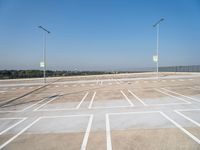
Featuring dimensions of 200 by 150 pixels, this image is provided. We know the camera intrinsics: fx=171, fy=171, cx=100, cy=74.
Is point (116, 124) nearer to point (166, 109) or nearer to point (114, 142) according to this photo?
point (114, 142)

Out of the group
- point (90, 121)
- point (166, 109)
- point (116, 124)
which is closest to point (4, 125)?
point (90, 121)

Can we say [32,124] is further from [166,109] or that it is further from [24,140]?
[166,109]

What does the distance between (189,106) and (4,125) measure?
8.73 meters

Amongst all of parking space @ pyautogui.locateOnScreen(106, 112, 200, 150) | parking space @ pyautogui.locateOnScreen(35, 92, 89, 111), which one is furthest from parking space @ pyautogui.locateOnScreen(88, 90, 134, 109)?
parking space @ pyautogui.locateOnScreen(106, 112, 200, 150)

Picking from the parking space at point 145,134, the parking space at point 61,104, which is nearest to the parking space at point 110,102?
the parking space at point 61,104

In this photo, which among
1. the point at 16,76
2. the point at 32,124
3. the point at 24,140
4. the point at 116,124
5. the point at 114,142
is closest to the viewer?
the point at 114,142

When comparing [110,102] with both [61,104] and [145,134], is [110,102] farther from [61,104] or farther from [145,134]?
[145,134]

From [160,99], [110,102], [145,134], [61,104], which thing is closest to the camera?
[145,134]

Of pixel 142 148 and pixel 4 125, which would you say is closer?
pixel 142 148

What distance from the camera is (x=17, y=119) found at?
789cm

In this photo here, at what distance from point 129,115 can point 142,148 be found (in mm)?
3188

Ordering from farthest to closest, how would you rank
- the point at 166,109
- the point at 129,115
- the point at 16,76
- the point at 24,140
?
the point at 16,76 < the point at 166,109 < the point at 129,115 < the point at 24,140

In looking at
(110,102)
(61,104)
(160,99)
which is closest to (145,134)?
(110,102)

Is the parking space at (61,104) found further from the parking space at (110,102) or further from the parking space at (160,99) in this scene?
the parking space at (160,99)
